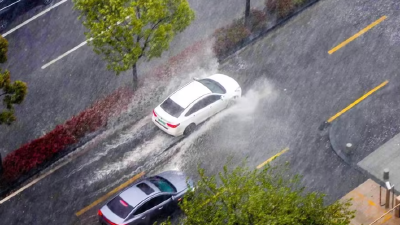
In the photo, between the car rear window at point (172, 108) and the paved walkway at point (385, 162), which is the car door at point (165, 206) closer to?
the car rear window at point (172, 108)

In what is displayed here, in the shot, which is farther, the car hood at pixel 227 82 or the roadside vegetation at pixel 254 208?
the car hood at pixel 227 82

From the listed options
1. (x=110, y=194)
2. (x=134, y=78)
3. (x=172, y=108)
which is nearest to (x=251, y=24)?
(x=134, y=78)

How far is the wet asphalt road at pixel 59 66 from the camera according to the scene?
1190 inches

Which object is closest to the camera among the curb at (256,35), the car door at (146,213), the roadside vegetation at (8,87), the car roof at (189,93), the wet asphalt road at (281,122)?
the roadside vegetation at (8,87)

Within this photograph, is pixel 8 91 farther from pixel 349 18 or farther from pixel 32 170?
pixel 349 18

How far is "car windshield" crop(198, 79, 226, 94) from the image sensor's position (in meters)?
29.9

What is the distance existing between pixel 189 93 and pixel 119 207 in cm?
594

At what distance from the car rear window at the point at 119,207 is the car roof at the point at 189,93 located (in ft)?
16.5

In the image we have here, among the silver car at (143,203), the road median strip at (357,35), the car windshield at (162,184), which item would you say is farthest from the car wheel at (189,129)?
the road median strip at (357,35)

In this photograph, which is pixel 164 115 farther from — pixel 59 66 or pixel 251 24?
pixel 251 24

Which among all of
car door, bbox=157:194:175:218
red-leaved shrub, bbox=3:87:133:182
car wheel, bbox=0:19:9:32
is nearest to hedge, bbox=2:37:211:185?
red-leaved shrub, bbox=3:87:133:182

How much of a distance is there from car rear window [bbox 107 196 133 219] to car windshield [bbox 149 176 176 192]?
1.27m

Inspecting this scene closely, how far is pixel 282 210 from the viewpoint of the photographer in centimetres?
2059

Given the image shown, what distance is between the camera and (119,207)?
2558 cm
